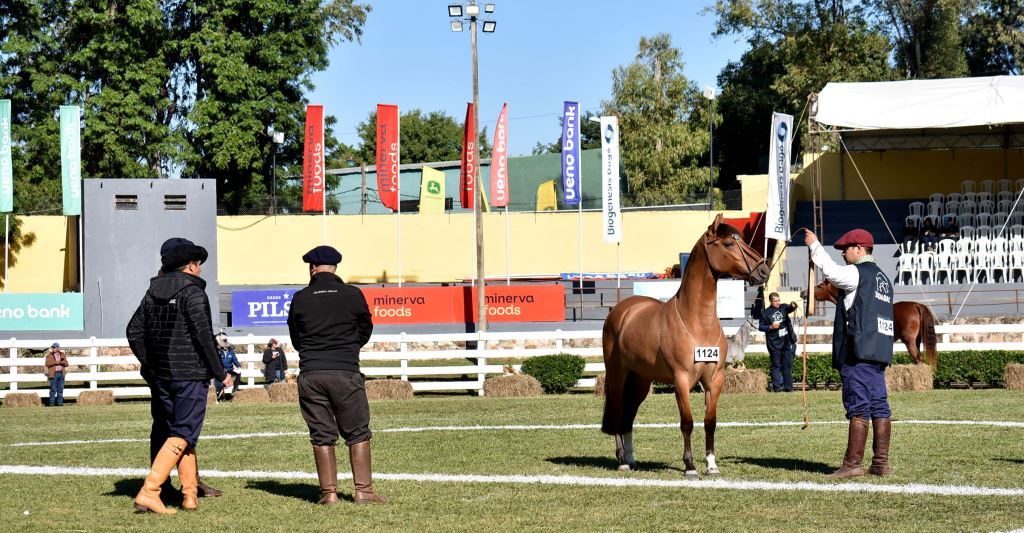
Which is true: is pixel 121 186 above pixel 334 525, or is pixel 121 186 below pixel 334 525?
above

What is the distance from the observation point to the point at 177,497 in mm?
9961

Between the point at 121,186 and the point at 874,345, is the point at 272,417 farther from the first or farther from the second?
the point at 121,186

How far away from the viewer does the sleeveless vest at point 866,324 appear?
404 inches

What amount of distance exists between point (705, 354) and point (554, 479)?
171 cm

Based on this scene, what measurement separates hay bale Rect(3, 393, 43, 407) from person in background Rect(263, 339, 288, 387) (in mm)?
4507

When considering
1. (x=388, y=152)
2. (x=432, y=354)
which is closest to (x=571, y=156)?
(x=388, y=152)

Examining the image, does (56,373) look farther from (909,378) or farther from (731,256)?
(731,256)

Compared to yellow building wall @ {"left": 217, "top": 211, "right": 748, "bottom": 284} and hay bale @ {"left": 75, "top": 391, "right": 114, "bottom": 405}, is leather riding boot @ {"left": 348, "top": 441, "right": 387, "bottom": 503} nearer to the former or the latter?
hay bale @ {"left": 75, "top": 391, "right": 114, "bottom": 405}

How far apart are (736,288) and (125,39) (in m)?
29.2

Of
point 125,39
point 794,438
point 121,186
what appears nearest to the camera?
point 794,438

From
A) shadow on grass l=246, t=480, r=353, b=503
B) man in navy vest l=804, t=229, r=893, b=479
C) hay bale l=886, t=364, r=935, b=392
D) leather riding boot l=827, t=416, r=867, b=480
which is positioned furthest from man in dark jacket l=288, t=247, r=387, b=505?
hay bale l=886, t=364, r=935, b=392

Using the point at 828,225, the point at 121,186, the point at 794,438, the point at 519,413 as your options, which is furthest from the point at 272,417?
the point at 828,225

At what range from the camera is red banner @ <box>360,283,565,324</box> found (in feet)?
101

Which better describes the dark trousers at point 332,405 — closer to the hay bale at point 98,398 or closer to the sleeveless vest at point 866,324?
the sleeveless vest at point 866,324
